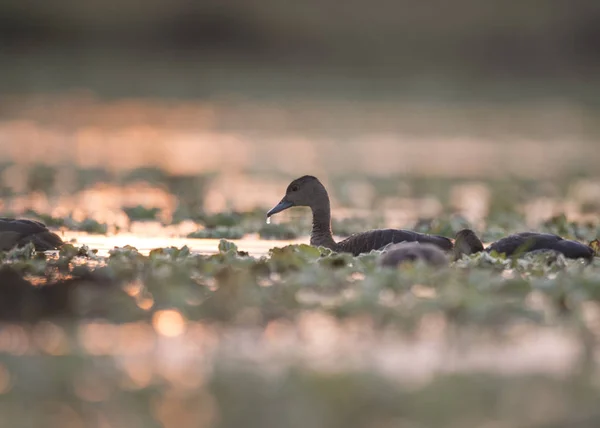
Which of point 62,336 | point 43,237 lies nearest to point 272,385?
point 62,336

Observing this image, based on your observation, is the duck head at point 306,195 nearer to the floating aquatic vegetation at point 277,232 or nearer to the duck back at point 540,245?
the floating aquatic vegetation at point 277,232

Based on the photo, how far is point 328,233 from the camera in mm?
13680

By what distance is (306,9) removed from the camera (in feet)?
182

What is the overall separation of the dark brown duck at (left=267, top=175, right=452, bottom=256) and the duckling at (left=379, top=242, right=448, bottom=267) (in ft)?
3.66

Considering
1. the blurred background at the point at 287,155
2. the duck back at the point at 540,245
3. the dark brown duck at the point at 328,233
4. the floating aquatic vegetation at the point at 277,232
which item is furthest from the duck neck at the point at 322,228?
the blurred background at the point at 287,155

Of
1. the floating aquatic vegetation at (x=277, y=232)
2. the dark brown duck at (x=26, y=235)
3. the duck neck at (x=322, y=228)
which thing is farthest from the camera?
the floating aquatic vegetation at (x=277, y=232)

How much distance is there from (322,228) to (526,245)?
2196mm

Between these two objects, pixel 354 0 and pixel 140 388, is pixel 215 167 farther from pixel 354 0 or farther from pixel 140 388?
pixel 354 0

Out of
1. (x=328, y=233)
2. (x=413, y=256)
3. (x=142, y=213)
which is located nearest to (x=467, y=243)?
(x=413, y=256)

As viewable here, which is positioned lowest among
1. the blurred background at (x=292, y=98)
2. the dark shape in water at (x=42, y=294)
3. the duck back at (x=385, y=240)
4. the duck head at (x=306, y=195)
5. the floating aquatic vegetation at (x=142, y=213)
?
the dark shape in water at (x=42, y=294)

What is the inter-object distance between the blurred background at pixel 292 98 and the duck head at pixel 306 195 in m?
3.65

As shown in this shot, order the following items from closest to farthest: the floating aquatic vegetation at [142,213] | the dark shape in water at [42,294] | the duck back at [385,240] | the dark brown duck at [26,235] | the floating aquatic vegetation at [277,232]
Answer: the dark shape in water at [42,294] < the duck back at [385,240] < the dark brown duck at [26,235] < the floating aquatic vegetation at [277,232] < the floating aquatic vegetation at [142,213]

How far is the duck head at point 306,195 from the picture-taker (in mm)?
13836

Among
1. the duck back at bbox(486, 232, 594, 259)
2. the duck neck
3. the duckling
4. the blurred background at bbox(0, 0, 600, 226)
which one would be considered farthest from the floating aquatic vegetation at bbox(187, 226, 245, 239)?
the duckling
